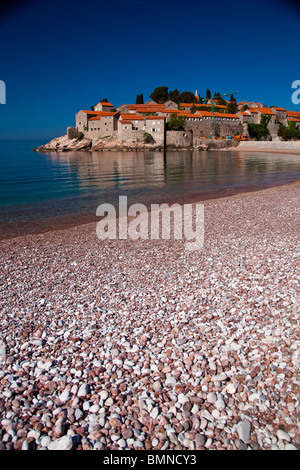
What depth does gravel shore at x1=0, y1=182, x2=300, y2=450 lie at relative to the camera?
3102mm

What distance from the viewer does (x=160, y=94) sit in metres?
109

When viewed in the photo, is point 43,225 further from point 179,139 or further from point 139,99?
point 139,99

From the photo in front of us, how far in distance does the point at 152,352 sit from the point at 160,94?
4631 inches

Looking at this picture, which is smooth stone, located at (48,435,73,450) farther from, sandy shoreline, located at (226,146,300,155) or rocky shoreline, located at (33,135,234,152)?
rocky shoreline, located at (33,135,234,152)

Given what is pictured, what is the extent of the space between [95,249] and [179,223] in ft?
13.8

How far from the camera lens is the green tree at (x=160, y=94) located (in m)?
108

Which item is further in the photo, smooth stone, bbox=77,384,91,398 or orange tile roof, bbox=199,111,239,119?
orange tile roof, bbox=199,111,239,119

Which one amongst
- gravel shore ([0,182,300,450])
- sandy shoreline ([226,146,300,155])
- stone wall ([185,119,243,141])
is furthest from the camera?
stone wall ([185,119,243,141])

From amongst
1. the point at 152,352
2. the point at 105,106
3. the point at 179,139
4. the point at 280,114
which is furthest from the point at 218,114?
the point at 152,352

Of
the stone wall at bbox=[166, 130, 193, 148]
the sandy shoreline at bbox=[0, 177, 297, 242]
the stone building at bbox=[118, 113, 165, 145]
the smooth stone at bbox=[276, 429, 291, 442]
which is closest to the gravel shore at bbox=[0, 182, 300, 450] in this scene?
the smooth stone at bbox=[276, 429, 291, 442]

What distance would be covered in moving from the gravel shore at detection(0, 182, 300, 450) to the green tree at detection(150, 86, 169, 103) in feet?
367

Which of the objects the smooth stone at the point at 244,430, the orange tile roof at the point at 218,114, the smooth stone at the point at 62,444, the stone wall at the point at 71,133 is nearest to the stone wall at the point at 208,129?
the orange tile roof at the point at 218,114
